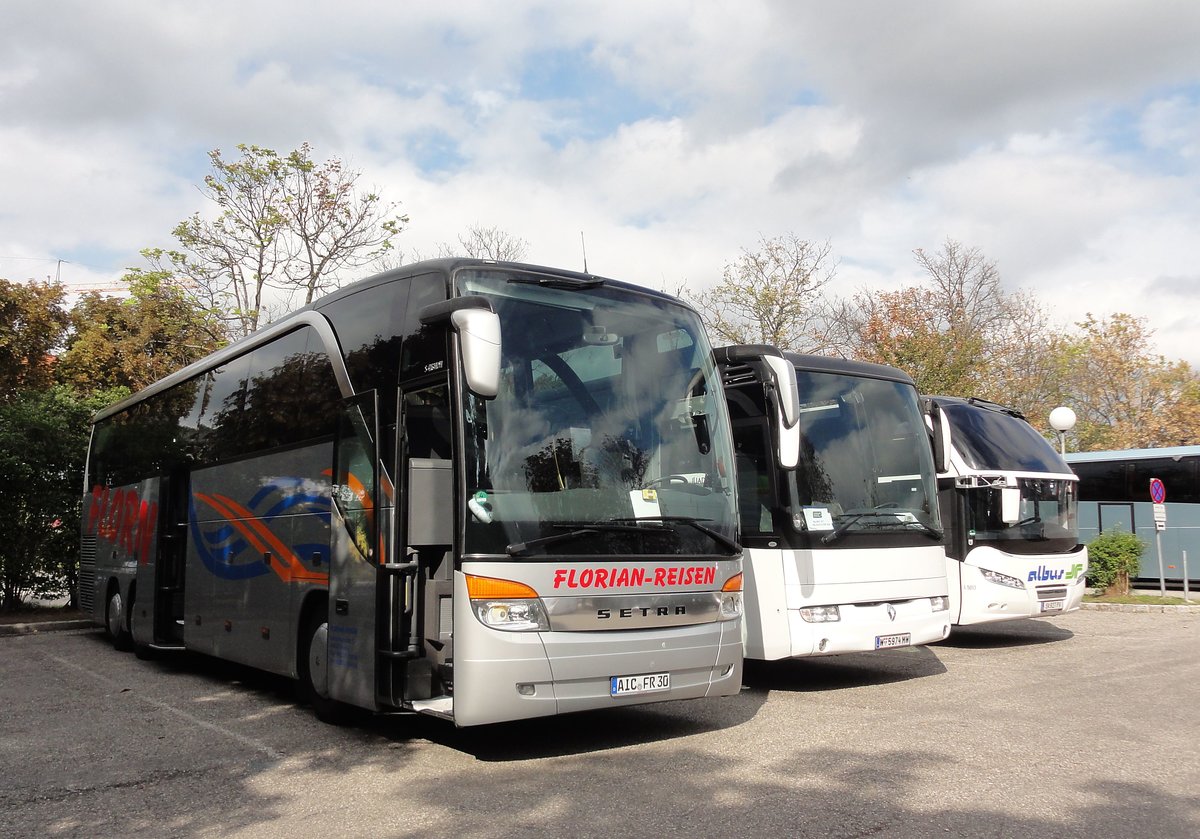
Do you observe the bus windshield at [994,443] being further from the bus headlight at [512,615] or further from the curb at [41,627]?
the curb at [41,627]

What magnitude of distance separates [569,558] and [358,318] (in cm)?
289

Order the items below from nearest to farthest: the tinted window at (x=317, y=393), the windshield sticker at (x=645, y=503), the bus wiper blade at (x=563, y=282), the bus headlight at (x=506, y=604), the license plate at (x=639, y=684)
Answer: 1. the bus headlight at (x=506, y=604)
2. the license plate at (x=639, y=684)
3. the windshield sticker at (x=645, y=503)
4. the bus wiper blade at (x=563, y=282)
5. the tinted window at (x=317, y=393)

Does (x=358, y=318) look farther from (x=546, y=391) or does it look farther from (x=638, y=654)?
(x=638, y=654)

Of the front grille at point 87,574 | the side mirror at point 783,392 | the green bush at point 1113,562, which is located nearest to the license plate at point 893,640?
the side mirror at point 783,392

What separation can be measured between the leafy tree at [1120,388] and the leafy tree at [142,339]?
33533 mm

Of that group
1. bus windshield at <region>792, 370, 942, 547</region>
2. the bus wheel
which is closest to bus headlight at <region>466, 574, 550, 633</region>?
bus windshield at <region>792, 370, 942, 547</region>

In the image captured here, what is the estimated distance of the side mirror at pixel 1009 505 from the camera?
1273cm

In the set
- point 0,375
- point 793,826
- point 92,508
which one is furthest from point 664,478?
point 0,375

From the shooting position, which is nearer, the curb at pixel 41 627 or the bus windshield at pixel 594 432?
the bus windshield at pixel 594 432

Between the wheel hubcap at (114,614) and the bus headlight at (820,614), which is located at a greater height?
the bus headlight at (820,614)

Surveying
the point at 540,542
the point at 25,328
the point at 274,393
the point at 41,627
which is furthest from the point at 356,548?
the point at 25,328

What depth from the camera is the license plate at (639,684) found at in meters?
7.02

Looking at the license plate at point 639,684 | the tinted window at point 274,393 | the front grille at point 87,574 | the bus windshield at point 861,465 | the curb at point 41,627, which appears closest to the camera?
the license plate at point 639,684

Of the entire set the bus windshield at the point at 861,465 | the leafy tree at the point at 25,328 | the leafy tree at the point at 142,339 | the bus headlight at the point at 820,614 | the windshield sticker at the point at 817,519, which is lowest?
the bus headlight at the point at 820,614
